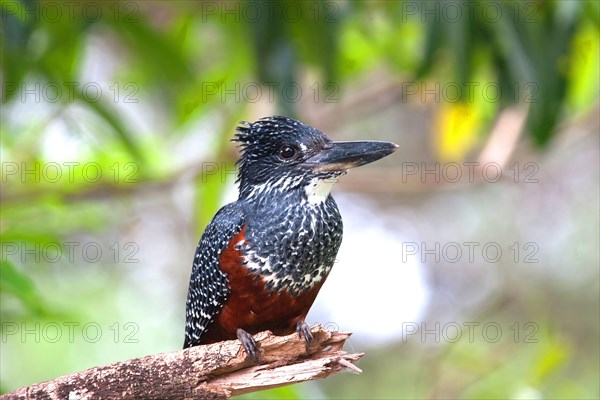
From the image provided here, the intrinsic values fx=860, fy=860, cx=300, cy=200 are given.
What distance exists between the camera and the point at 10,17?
4.95 metres

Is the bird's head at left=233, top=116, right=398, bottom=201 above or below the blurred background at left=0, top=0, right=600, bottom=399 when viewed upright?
below

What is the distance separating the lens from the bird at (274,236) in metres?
3.68

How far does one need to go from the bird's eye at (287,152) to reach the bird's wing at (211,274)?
A: 31 cm

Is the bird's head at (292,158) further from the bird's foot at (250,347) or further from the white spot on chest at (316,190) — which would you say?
the bird's foot at (250,347)

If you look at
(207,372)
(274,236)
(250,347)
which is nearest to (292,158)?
(274,236)

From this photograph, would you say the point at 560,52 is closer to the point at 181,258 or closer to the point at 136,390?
the point at 136,390

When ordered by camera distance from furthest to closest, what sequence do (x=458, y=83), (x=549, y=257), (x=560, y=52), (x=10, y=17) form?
(x=549, y=257) < (x=560, y=52) < (x=458, y=83) < (x=10, y=17)

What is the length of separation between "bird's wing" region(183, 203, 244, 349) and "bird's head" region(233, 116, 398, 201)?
19 cm

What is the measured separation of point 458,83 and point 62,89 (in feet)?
8.32

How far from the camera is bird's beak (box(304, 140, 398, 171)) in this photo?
12.1ft

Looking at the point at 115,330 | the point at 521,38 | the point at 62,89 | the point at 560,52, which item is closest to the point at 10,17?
the point at 62,89

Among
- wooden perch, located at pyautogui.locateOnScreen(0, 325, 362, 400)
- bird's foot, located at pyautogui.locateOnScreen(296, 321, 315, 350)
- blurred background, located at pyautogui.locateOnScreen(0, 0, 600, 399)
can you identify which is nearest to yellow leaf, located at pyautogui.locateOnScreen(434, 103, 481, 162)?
blurred background, located at pyautogui.locateOnScreen(0, 0, 600, 399)

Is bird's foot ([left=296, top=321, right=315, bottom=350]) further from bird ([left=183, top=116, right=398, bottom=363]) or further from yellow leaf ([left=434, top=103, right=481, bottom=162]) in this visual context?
yellow leaf ([left=434, top=103, right=481, bottom=162])

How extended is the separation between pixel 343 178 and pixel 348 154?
3507 mm
